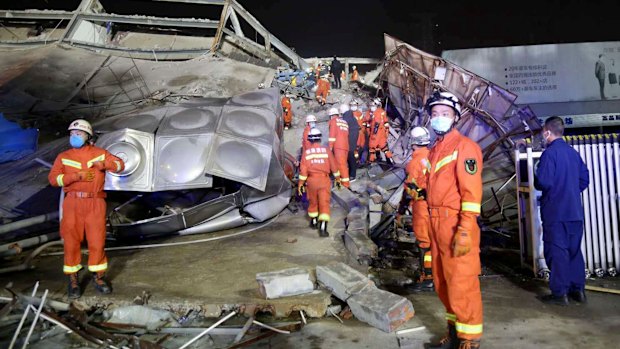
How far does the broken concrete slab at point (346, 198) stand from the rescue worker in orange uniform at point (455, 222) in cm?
422

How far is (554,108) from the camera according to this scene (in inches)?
600

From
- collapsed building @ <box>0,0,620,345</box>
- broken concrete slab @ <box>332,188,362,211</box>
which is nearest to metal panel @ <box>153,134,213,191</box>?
collapsed building @ <box>0,0,620,345</box>

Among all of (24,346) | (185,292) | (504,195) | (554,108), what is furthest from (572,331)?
(554,108)

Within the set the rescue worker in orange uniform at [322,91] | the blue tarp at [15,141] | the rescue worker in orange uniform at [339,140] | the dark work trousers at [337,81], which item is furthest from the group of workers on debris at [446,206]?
the dark work trousers at [337,81]

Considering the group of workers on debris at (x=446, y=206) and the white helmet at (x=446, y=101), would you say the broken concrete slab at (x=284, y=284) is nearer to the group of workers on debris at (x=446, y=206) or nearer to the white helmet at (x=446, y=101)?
the group of workers on debris at (x=446, y=206)

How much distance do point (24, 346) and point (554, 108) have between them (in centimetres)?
1644

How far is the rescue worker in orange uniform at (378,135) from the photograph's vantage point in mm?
11260

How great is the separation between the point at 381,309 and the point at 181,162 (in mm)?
4072

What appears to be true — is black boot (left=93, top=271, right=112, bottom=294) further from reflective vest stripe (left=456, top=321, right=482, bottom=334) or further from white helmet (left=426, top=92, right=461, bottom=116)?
white helmet (left=426, top=92, right=461, bottom=116)

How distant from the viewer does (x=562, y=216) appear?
155 inches

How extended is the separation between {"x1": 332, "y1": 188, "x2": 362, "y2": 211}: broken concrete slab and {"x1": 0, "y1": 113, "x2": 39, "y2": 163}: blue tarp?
601cm

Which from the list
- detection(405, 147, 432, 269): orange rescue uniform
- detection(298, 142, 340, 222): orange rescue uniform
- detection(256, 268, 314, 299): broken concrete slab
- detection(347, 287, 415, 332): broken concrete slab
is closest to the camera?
detection(347, 287, 415, 332): broken concrete slab

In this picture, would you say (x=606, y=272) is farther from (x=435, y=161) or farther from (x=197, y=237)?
(x=197, y=237)

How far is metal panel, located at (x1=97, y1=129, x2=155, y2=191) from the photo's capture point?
6227 millimetres
